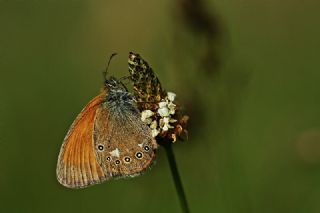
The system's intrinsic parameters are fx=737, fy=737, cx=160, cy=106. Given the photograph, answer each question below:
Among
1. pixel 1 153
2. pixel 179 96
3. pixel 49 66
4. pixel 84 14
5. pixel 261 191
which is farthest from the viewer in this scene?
pixel 84 14

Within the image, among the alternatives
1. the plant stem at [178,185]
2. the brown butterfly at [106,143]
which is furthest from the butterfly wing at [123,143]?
the plant stem at [178,185]

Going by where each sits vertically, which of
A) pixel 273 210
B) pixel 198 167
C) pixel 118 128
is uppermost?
pixel 118 128

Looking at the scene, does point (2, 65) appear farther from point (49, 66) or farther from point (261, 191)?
point (261, 191)

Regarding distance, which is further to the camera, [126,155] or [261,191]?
[261,191]

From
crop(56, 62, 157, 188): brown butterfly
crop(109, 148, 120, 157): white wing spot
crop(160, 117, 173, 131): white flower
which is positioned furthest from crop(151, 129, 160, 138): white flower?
crop(109, 148, 120, 157): white wing spot

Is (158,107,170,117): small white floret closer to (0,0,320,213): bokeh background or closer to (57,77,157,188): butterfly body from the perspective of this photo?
(57,77,157,188): butterfly body

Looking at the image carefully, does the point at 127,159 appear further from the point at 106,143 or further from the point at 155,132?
the point at 155,132

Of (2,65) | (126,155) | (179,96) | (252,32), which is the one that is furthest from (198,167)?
(2,65)

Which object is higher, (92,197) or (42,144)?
(42,144)
